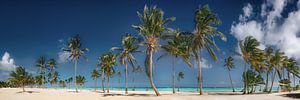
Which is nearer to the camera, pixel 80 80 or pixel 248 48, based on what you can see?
pixel 248 48

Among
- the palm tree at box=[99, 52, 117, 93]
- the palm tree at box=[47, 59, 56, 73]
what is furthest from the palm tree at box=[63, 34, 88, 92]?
the palm tree at box=[47, 59, 56, 73]

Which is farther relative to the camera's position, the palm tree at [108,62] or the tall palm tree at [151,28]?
the palm tree at [108,62]

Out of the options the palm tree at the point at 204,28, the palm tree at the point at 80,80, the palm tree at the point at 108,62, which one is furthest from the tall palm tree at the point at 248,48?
the palm tree at the point at 80,80

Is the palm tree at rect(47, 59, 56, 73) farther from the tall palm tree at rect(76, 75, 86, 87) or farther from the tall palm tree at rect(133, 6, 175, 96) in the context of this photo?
the tall palm tree at rect(133, 6, 175, 96)

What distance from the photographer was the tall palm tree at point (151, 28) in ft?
131

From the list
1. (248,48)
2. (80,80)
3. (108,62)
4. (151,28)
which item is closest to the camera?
(151,28)

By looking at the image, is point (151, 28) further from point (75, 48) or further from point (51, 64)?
point (51, 64)

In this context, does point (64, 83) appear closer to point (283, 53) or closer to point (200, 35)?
point (283, 53)

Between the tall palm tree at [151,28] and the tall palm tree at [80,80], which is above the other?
the tall palm tree at [151,28]

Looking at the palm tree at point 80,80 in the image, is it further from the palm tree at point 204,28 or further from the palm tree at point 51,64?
the palm tree at point 204,28

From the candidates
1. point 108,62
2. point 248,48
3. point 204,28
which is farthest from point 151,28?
point 108,62

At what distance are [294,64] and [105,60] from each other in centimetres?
5817

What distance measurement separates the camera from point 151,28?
131ft

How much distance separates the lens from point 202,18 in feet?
150
